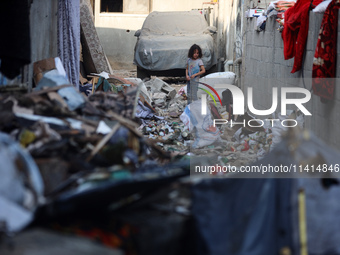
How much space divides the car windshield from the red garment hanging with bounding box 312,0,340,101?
10.6 metres

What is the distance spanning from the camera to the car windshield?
16.8m

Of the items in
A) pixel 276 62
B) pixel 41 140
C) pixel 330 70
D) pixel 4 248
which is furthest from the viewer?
pixel 276 62

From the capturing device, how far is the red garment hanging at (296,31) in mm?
7289

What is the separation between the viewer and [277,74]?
908 cm

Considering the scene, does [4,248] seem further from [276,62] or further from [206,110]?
[276,62]

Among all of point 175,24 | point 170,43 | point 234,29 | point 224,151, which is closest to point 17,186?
point 224,151

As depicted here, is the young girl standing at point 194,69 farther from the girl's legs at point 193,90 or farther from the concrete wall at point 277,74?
the concrete wall at point 277,74

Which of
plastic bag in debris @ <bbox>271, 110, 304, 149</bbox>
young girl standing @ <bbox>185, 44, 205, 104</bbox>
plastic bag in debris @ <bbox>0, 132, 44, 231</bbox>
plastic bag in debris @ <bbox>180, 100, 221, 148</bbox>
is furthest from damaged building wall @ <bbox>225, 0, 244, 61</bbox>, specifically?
plastic bag in debris @ <bbox>0, 132, 44, 231</bbox>

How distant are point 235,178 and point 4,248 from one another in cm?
129

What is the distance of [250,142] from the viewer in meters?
8.23

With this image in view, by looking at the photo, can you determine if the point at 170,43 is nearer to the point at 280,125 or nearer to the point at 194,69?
the point at 194,69

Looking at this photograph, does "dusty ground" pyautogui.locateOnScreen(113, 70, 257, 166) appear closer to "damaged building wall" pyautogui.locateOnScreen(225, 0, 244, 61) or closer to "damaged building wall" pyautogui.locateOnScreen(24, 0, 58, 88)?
"damaged building wall" pyautogui.locateOnScreen(24, 0, 58, 88)

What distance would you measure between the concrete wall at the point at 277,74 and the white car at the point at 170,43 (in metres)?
3.97

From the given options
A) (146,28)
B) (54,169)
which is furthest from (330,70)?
(146,28)
